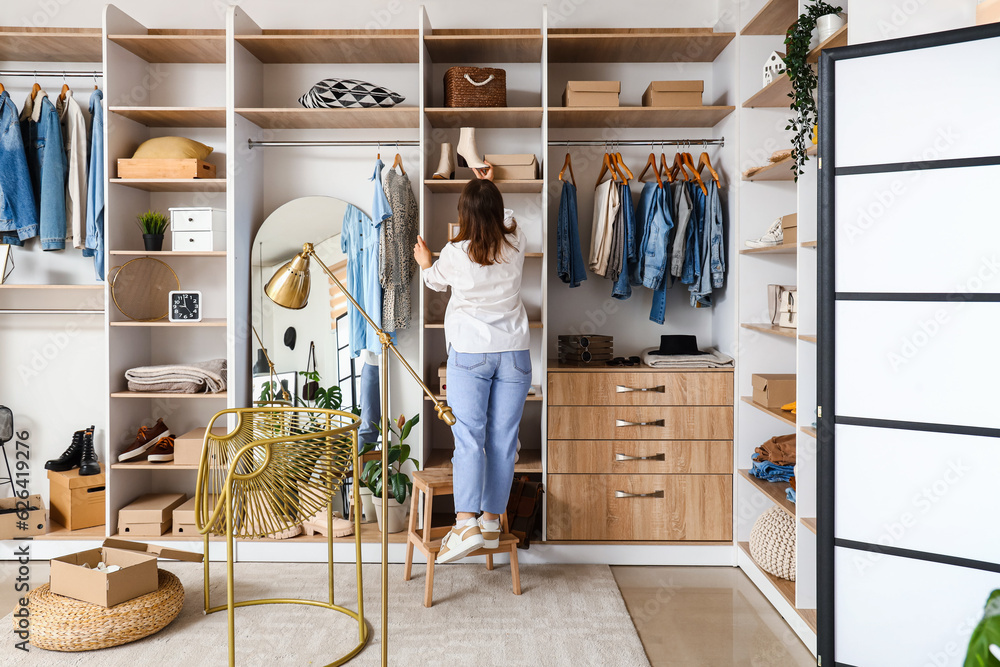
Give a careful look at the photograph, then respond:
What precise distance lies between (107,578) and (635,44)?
130 inches

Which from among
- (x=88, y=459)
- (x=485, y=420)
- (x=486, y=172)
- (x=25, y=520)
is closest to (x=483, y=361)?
(x=485, y=420)

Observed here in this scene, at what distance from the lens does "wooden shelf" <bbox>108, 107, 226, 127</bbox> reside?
3.37 metres

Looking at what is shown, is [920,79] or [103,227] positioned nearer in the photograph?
[920,79]

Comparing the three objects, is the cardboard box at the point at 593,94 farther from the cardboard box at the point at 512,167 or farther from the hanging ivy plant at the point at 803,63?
the hanging ivy plant at the point at 803,63

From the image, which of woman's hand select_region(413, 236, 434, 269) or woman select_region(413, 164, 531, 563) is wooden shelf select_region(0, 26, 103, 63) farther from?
woman select_region(413, 164, 531, 563)

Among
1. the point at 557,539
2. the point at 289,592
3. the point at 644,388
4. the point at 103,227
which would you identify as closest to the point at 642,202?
the point at 644,388

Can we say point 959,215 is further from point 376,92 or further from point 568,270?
point 376,92

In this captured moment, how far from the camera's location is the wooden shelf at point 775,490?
2.75 metres

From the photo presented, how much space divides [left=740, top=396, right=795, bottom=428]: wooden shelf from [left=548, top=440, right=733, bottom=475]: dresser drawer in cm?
24

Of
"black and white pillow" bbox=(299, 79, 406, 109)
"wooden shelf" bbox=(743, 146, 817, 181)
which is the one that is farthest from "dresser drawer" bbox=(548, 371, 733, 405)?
"black and white pillow" bbox=(299, 79, 406, 109)

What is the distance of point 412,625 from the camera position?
8.94ft

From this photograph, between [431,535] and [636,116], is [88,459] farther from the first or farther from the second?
[636,116]

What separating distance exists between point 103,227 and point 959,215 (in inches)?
143

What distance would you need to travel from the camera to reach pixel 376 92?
137 inches
